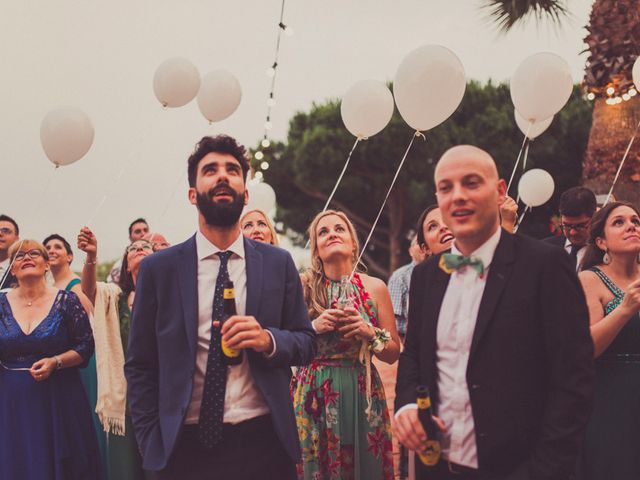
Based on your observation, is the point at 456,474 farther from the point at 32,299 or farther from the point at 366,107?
the point at 366,107

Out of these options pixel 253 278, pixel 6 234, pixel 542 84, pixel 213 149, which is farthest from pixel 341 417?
pixel 6 234

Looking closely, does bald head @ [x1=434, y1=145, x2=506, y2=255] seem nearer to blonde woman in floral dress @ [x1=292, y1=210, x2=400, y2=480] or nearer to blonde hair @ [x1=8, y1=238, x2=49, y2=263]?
blonde woman in floral dress @ [x1=292, y1=210, x2=400, y2=480]

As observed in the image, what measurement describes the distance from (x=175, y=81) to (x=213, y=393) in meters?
4.58

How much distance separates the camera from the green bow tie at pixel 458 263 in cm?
200

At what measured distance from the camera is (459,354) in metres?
2.00

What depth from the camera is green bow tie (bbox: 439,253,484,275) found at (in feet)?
6.55

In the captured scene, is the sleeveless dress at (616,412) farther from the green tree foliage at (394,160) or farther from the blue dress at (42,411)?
→ the green tree foliage at (394,160)

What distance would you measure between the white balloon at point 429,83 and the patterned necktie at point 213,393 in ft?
9.17

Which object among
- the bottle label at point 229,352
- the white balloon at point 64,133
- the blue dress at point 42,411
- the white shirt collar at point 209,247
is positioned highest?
the white balloon at point 64,133

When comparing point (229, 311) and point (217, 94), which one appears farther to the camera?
point (217, 94)

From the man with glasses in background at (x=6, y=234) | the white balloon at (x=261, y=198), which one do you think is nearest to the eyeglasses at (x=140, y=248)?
the man with glasses in background at (x=6, y=234)

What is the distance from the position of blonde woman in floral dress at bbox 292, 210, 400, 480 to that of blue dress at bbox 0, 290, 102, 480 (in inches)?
64.2

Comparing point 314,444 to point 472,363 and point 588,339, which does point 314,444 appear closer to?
point 472,363

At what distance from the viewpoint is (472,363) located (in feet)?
6.34
